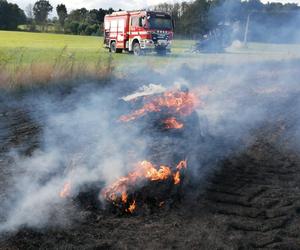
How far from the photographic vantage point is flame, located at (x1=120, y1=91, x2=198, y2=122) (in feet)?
21.1

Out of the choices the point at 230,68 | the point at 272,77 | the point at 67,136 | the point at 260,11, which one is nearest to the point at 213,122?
the point at 67,136

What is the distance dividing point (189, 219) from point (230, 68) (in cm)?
1403

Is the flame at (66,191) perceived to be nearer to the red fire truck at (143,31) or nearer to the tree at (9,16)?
the red fire truck at (143,31)

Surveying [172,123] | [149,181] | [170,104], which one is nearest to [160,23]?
[170,104]

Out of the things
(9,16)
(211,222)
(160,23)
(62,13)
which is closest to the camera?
(211,222)

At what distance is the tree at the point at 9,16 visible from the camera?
6144 centimetres

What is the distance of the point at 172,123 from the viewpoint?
20.5 ft

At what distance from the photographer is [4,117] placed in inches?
373

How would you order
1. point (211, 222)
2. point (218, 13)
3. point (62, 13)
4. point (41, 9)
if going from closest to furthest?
point (211, 222)
point (218, 13)
point (62, 13)
point (41, 9)

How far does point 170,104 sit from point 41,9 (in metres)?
76.3

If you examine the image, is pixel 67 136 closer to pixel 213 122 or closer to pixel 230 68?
pixel 213 122

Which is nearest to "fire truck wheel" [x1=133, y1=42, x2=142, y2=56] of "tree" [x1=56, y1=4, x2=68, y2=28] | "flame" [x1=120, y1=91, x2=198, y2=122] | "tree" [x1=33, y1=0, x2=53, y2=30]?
"flame" [x1=120, y1=91, x2=198, y2=122]

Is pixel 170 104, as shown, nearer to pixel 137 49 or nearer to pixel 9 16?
pixel 137 49

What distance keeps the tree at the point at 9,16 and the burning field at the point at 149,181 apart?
5929cm
